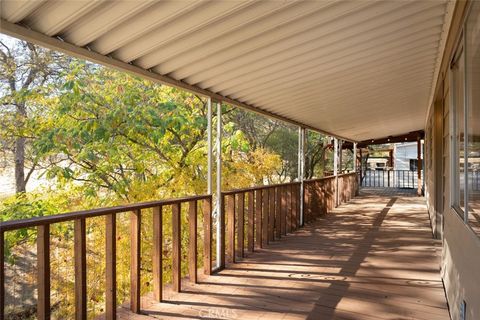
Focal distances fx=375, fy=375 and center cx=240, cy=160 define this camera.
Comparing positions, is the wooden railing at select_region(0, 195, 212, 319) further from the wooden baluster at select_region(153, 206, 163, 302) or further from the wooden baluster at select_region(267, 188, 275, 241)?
the wooden baluster at select_region(267, 188, 275, 241)

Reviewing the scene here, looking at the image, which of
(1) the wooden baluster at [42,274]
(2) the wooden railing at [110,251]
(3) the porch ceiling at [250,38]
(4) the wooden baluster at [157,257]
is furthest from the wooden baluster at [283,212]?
(1) the wooden baluster at [42,274]

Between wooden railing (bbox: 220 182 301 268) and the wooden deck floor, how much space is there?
191mm

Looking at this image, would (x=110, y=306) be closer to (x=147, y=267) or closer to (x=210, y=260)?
(x=210, y=260)

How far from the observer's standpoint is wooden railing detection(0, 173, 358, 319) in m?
2.11

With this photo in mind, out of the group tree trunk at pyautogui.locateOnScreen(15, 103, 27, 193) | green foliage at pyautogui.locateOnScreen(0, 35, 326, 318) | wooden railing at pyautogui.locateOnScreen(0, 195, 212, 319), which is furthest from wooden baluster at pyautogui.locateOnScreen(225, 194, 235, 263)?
tree trunk at pyautogui.locateOnScreen(15, 103, 27, 193)

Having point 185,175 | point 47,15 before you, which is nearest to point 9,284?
point 185,175

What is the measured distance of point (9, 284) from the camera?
8922 mm

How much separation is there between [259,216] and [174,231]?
1.94m

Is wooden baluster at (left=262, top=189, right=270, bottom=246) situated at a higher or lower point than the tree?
lower

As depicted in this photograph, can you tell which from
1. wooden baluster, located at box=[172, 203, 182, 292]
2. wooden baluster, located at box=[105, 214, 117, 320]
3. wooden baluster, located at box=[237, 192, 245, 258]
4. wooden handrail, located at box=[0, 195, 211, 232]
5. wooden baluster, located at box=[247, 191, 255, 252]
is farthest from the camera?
wooden baluster, located at box=[247, 191, 255, 252]

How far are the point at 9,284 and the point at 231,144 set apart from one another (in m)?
6.25

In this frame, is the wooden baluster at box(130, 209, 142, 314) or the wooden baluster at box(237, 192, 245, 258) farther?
the wooden baluster at box(237, 192, 245, 258)

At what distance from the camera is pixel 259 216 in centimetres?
507

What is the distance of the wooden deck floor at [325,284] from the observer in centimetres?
289
